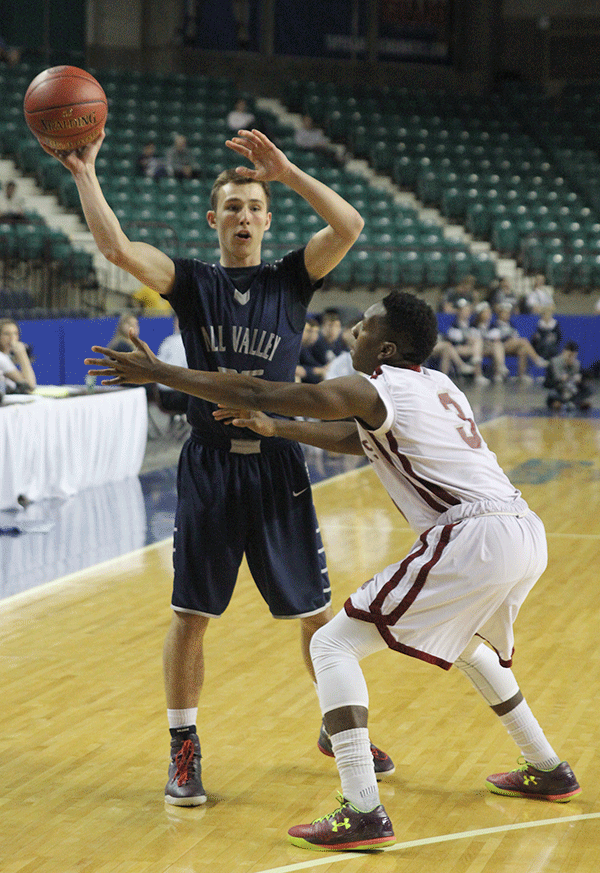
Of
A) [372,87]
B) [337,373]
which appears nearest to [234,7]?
[372,87]

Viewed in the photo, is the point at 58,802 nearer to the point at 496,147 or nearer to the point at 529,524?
the point at 529,524

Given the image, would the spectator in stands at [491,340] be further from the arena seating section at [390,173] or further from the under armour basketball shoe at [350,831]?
the under armour basketball shoe at [350,831]

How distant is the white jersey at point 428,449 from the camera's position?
10.3 ft

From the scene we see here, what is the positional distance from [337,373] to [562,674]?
20.7ft

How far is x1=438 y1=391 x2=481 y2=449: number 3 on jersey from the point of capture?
323 cm

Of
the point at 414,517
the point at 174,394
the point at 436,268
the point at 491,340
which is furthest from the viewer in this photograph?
the point at 436,268

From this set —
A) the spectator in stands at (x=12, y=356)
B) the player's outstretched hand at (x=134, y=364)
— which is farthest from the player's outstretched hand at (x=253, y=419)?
the spectator in stands at (x=12, y=356)

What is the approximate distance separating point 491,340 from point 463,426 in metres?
14.7

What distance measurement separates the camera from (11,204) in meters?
15.7

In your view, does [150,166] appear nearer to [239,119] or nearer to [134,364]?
[239,119]

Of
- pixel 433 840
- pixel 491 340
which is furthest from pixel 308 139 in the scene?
pixel 433 840

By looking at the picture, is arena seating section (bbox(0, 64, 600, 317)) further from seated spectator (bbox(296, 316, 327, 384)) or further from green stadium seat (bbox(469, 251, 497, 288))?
seated spectator (bbox(296, 316, 327, 384))

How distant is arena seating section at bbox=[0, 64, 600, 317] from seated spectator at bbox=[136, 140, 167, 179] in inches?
8.9

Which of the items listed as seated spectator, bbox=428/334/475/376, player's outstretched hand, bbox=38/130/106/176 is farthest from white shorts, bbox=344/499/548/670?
seated spectator, bbox=428/334/475/376
